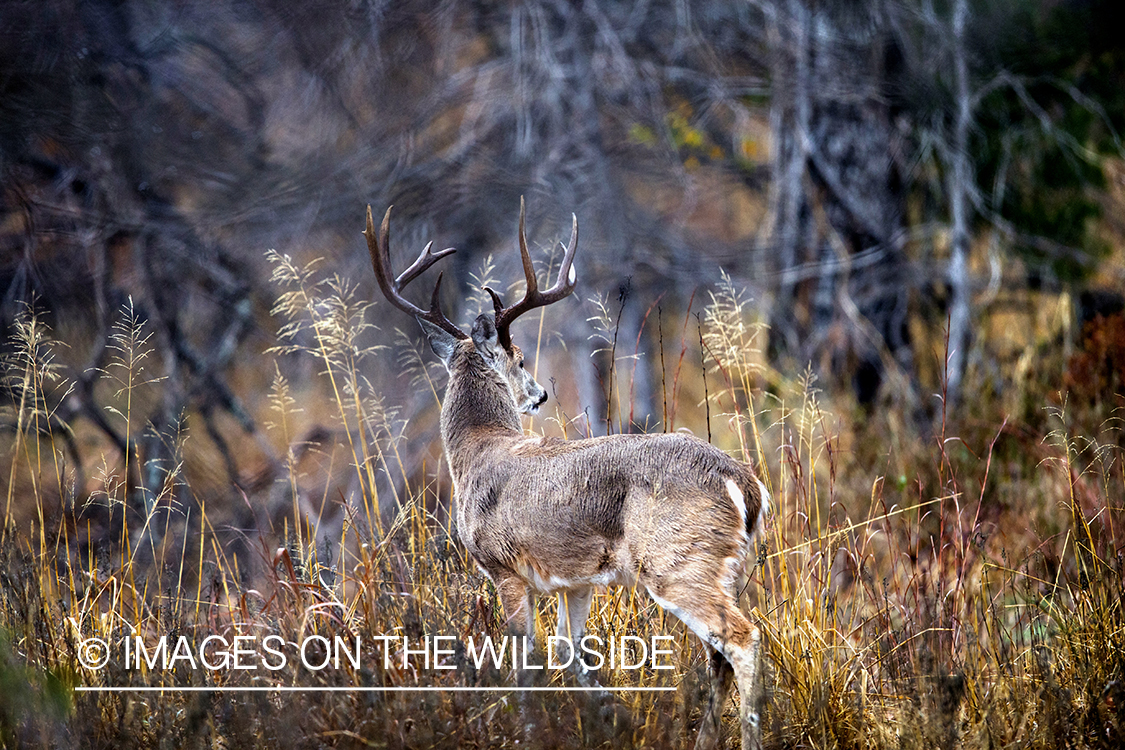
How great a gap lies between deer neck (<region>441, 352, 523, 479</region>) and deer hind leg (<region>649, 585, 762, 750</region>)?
1.14 m

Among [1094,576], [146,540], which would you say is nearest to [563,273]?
[1094,576]

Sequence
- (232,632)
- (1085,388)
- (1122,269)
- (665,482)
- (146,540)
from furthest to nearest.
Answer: (1122,269) < (146,540) < (1085,388) < (232,632) < (665,482)

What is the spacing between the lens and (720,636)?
309cm

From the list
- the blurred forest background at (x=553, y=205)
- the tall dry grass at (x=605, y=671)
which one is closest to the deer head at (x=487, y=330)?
the tall dry grass at (x=605, y=671)

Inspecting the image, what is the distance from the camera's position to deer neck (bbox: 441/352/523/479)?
4066 millimetres

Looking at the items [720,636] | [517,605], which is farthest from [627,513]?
[517,605]

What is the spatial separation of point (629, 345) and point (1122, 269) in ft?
12.4

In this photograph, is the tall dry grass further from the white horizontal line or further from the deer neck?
the deer neck

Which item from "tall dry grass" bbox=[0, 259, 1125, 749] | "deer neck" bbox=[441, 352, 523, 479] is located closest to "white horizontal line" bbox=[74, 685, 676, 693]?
"tall dry grass" bbox=[0, 259, 1125, 749]

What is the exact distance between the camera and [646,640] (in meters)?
3.69

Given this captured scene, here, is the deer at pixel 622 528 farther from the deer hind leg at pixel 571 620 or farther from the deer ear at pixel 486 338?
the deer ear at pixel 486 338

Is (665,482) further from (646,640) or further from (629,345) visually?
(629,345)

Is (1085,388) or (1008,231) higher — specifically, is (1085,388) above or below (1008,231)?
below

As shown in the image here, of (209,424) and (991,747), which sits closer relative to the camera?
(991,747)
